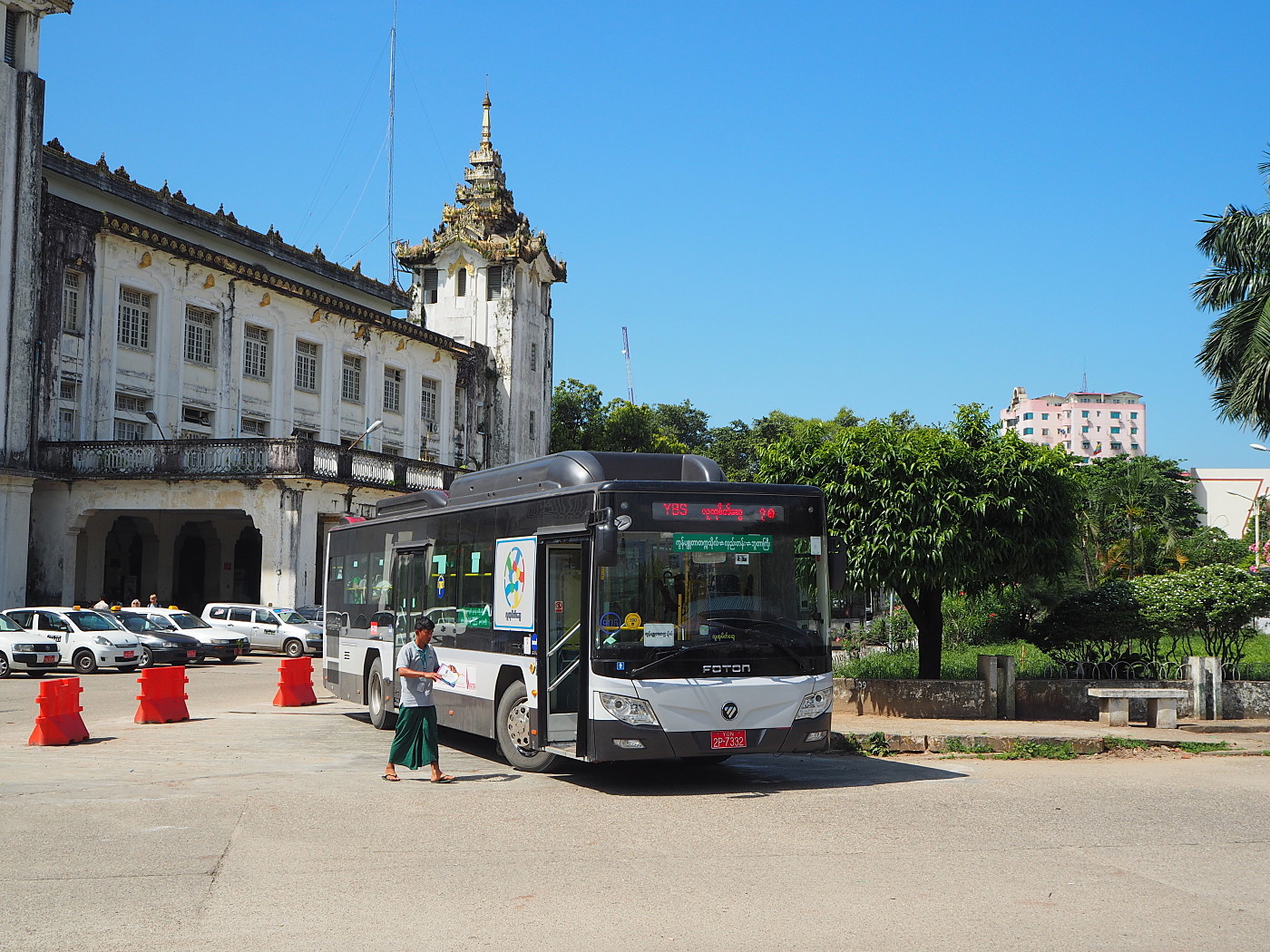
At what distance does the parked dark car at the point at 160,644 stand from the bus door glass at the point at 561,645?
20.0m

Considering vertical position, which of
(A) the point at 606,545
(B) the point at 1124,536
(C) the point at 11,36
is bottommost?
(A) the point at 606,545

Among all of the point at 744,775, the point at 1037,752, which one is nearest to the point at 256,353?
the point at 744,775

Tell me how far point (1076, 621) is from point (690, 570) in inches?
371

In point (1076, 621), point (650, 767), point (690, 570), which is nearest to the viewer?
point (690, 570)

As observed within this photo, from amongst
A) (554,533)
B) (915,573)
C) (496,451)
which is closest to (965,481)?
(915,573)

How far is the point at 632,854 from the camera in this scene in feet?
28.3

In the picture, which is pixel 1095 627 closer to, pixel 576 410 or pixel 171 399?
pixel 171 399

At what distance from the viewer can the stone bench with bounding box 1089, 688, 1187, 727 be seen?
16031 mm

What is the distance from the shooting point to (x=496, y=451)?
204 feet

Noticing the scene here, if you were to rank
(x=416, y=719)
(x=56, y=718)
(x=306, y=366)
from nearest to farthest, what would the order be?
(x=416, y=719) < (x=56, y=718) < (x=306, y=366)

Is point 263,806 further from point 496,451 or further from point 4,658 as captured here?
point 496,451

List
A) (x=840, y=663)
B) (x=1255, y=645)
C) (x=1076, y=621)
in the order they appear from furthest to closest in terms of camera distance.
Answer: (x=1255, y=645), (x=840, y=663), (x=1076, y=621)

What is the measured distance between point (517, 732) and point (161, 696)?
7.25m

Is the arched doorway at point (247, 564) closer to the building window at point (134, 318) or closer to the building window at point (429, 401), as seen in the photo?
Answer: the building window at point (134, 318)
